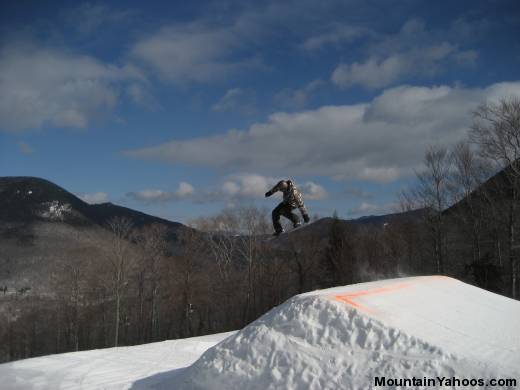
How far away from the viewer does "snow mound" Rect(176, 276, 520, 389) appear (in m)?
8.58

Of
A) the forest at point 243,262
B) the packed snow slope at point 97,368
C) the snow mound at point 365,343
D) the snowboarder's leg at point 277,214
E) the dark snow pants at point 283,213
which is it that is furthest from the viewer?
the forest at point 243,262

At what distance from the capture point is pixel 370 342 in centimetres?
949

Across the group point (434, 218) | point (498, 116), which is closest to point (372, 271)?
point (434, 218)

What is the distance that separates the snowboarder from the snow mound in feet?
9.44

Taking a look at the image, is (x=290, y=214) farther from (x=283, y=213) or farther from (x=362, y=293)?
(x=362, y=293)

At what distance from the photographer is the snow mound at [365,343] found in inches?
338

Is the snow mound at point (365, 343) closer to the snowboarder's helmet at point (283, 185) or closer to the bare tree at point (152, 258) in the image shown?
the snowboarder's helmet at point (283, 185)

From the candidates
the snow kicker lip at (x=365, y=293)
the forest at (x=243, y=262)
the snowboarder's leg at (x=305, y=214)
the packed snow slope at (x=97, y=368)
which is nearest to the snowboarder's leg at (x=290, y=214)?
the snowboarder's leg at (x=305, y=214)

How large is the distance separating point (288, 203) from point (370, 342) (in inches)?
202

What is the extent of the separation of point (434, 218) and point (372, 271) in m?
13.5

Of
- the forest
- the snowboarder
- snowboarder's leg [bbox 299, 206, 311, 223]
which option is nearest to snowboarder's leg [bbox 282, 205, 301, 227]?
the snowboarder

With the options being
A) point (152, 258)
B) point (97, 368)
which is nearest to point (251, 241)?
point (152, 258)

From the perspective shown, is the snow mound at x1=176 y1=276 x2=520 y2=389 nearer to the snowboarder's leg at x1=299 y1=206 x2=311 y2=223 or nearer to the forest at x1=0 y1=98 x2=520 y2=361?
the snowboarder's leg at x1=299 y1=206 x2=311 y2=223

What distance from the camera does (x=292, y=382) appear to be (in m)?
9.37
